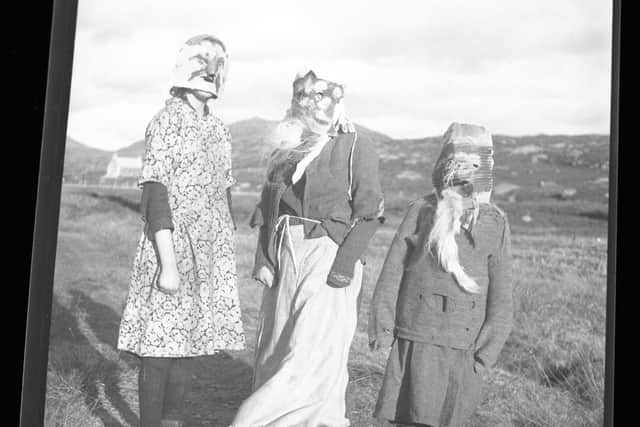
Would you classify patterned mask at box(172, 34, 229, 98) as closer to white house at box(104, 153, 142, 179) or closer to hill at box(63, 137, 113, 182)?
white house at box(104, 153, 142, 179)

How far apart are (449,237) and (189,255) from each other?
3.96 feet

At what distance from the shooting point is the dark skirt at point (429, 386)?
422 cm

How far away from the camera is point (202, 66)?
4.41 meters

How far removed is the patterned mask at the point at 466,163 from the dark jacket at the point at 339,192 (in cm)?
32

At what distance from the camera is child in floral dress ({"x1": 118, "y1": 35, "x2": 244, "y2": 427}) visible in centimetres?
423

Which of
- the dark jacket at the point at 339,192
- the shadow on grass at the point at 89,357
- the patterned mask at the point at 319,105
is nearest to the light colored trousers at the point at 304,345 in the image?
the dark jacket at the point at 339,192

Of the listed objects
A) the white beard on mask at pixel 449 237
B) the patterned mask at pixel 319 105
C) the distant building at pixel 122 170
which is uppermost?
the patterned mask at pixel 319 105

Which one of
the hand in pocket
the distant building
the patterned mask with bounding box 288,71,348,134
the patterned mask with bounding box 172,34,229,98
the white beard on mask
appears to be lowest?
the hand in pocket

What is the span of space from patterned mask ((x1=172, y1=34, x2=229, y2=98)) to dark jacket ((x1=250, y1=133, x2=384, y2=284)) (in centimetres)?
60

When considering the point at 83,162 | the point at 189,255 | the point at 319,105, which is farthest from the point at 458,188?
the point at 83,162

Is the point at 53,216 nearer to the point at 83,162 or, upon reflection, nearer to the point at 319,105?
the point at 83,162

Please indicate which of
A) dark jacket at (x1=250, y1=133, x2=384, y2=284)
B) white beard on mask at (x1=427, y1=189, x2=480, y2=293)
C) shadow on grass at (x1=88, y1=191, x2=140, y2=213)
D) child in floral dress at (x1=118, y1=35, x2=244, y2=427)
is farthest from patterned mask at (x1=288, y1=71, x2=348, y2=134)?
shadow on grass at (x1=88, y1=191, x2=140, y2=213)

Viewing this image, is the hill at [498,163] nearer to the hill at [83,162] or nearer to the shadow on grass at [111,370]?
the hill at [83,162]

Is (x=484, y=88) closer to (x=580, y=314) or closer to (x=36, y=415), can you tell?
(x=580, y=314)
